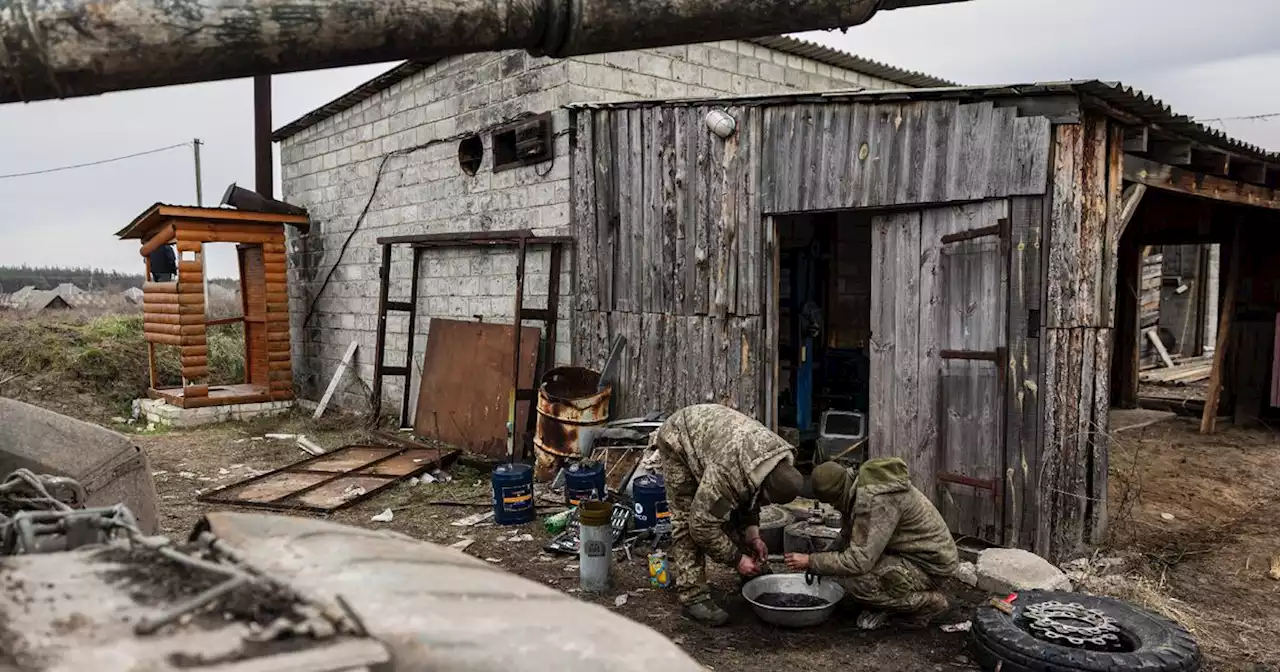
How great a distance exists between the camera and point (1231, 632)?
4.63 meters

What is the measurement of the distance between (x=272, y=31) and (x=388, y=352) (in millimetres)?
9183

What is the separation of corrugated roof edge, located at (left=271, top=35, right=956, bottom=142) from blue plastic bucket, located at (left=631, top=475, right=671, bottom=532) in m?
5.15

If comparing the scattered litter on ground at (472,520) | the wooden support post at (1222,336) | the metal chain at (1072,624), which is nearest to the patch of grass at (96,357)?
the scattered litter on ground at (472,520)

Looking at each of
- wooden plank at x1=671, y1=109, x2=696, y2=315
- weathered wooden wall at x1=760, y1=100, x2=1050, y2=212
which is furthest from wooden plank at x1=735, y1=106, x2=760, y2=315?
wooden plank at x1=671, y1=109, x2=696, y2=315

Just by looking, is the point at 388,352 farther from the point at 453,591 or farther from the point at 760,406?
the point at 453,591

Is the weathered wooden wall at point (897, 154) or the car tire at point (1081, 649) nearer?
the car tire at point (1081, 649)

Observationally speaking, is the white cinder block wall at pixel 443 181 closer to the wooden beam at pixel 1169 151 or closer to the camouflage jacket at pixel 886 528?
the camouflage jacket at pixel 886 528

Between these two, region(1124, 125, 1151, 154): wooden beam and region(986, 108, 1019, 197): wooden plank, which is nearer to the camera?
region(986, 108, 1019, 197): wooden plank

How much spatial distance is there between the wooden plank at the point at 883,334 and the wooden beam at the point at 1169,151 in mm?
2052

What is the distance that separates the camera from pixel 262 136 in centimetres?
1303

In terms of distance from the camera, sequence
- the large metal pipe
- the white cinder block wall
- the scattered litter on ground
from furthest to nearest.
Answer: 1. the white cinder block wall
2. the scattered litter on ground
3. the large metal pipe

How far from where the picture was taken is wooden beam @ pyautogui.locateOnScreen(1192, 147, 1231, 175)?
22.0ft

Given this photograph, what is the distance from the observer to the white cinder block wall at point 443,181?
27.3 ft

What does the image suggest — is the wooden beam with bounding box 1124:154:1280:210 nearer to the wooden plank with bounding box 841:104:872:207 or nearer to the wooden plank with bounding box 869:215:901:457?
the wooden plank with bounding box 869:215:901:457
